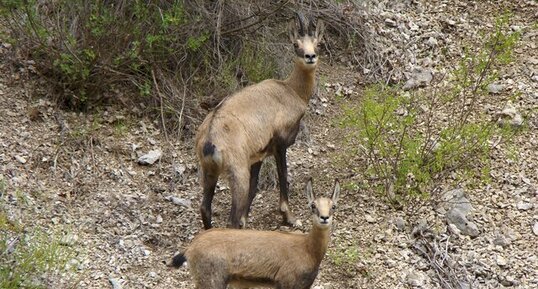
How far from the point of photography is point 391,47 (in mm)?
13039

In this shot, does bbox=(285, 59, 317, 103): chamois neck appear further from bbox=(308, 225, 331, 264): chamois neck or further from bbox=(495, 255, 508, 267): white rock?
bbox=(495, 255, 508, 267): white rock

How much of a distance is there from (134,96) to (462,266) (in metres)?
4.52

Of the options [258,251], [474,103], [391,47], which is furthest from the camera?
[391,47]

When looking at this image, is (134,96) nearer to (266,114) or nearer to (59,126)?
(59,126)

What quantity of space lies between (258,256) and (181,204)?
7.11 ft

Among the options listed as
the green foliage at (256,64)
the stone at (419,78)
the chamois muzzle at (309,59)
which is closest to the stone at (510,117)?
the stone at (419,78)

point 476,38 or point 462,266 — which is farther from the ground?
point 476,38

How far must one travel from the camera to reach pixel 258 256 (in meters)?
8.62

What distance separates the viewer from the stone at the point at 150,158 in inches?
432

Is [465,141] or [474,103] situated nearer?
[465,141]

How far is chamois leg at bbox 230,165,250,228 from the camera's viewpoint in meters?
9.25

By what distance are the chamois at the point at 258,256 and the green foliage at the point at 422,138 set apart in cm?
191

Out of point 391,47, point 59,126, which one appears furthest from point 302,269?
point 391,47

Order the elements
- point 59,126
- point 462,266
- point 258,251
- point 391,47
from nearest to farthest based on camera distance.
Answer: point 258,251 < point 462,266 < point 59,126 < point 391,47
